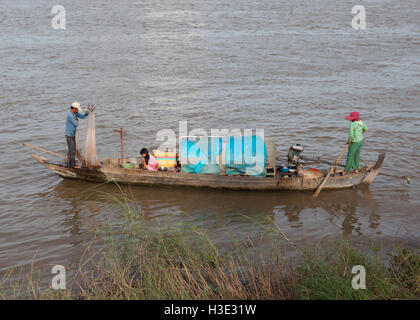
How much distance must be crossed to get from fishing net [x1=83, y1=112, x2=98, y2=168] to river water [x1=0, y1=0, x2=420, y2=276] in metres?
0.32

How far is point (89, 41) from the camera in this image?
73.2 ft

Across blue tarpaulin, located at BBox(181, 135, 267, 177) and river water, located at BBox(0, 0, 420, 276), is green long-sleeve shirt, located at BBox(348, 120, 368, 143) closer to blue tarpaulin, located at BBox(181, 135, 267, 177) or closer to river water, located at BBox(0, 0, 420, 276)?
river water, located at BBox(0, 0, 420, 276)

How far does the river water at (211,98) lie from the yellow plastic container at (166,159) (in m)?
0.54

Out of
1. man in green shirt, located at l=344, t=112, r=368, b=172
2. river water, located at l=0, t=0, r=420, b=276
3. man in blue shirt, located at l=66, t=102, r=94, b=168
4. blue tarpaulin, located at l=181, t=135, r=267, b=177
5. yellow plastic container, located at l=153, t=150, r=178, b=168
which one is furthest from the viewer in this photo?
yellow plastic container, located at l=153, t=150, r=178, b=168

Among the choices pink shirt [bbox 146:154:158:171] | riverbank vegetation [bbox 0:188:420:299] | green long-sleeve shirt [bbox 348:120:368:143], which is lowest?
riverbank vegetation [bbox 0:188:420:299]

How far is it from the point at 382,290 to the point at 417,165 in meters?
6.72

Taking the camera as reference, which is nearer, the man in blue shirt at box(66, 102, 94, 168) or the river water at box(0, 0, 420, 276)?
the river water at box(0, 0, 420, 276)

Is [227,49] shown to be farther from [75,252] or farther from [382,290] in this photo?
[382,290]

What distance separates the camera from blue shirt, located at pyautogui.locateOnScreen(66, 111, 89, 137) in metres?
9.39

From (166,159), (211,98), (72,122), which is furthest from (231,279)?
(211,98)

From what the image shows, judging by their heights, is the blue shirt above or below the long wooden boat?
above

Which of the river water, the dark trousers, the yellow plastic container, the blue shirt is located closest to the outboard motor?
the river water

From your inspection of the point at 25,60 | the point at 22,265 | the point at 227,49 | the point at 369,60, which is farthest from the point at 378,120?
the point at 25,60

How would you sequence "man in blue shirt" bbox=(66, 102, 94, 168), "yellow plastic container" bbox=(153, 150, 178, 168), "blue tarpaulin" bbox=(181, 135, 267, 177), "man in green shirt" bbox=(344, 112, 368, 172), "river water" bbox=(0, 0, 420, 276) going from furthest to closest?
"yellow plastic container" bbox=(153, 150, 178, 168) < "man in blue shirt" bbox=(66, 102, 94, 168) < "man in green shirt" bbox=(344, 112, 368, 172) < "blue tarpaulin" bbox=(181, 135, 267, 177) < "river water" bbox=(0, 0, 420, 276)
